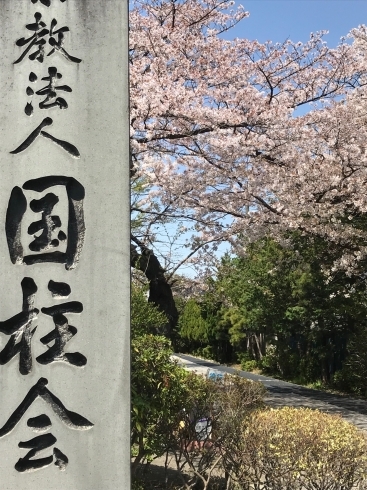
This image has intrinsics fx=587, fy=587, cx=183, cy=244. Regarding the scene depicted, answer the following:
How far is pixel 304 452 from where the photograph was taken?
184 inches

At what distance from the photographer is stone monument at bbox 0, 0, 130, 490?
2885mm

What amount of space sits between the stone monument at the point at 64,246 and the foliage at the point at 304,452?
2192mm

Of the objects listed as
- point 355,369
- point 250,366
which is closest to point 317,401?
point 355,369

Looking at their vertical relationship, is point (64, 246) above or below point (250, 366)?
above

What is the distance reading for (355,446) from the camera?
15.6 ft

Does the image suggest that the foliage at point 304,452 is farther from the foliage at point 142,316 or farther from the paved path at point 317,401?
the paved path at point 317,401

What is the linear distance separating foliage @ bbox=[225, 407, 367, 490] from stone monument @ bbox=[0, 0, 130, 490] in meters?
2.19

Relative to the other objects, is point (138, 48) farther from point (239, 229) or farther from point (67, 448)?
point (67, 448)

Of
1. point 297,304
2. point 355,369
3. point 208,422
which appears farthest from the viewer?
point 297,304

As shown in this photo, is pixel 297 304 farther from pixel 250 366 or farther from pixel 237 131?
pixel 237 131

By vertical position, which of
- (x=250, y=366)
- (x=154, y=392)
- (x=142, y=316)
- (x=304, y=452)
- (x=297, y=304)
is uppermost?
(x=297, y=304)

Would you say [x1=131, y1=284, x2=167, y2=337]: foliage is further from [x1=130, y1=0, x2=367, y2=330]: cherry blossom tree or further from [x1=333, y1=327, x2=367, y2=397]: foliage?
[x1=333, y1=327, x2=367, y2=397]: foliage

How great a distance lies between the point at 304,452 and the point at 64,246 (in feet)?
9.25

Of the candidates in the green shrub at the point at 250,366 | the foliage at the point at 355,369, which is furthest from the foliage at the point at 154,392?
the green shrub at the point at 250,366
